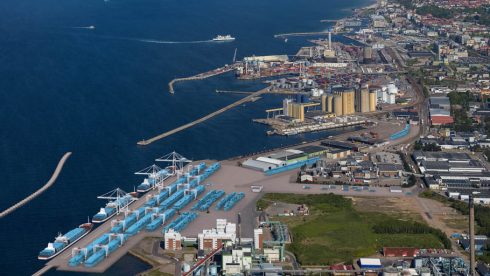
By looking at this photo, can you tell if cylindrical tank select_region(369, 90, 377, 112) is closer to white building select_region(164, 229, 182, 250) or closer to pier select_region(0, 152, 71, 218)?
pier select_region(0, 152, 71, 218)

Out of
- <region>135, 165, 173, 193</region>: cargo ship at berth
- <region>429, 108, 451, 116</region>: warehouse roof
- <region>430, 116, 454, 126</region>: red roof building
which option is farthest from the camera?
<region>429, 108, 451, 116</region>: warehouse roof

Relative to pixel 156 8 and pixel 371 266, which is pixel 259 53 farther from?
pixel 371 266

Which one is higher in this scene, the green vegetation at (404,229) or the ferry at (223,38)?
the ferry at (223,38)

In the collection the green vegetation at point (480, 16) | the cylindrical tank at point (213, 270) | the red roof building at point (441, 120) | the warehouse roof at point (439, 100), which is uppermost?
the green vegetation at point (480, 16)

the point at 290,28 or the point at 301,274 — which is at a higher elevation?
the point at 290,28

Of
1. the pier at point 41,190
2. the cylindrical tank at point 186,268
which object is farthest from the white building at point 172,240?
the pier at point 41,190

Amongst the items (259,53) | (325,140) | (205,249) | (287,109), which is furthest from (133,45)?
(205,249)

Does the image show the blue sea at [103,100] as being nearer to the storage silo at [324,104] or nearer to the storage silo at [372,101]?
the storage silo at [324,104]

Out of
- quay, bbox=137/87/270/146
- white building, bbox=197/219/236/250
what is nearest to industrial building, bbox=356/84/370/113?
quay, bbox=137/87/270/146
